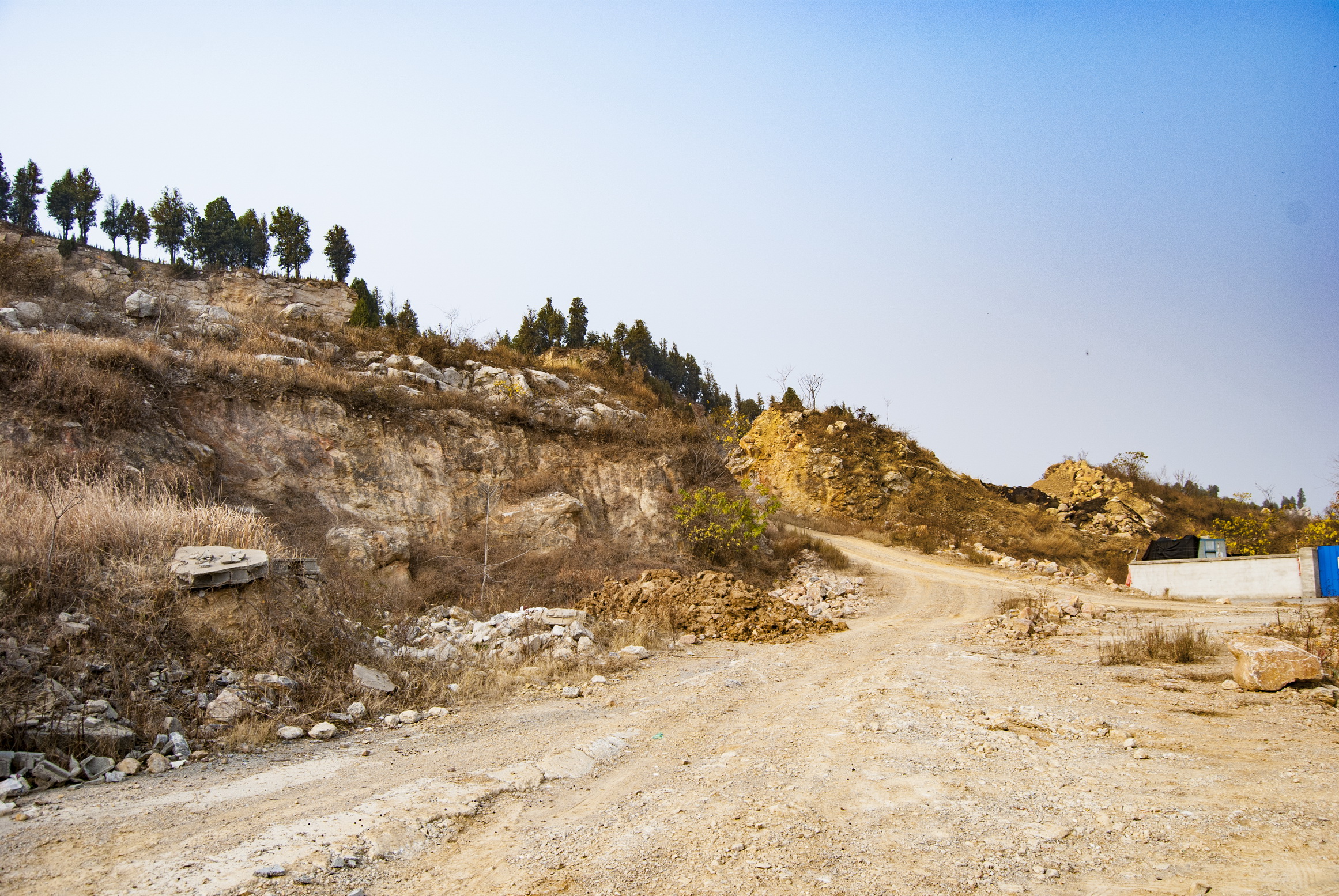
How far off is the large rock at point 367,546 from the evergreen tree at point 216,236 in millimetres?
44464

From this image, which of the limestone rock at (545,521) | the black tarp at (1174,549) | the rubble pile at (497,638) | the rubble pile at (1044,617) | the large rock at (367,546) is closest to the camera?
the rubble pile at (497,638)

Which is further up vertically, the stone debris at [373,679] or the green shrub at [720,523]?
the green shrub at [720,523]

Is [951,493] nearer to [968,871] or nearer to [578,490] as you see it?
[578,490]

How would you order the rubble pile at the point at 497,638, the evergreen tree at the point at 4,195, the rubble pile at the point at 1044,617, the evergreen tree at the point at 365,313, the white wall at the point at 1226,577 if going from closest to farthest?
the rubble pile at the point at 497,638 < the rubble pile at the point at 1044,617 < the white wall at the point at 1226,577 < the evergreen tree at the point at 365,313 < the evergreen tree at the point at 4,195

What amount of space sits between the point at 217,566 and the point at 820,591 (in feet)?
47.9

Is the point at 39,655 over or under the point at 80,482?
under

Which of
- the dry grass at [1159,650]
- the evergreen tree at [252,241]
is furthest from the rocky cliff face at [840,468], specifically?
the evergreen tree at [252,241]

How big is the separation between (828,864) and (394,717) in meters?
4.91

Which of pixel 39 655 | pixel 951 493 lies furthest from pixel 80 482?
pixel 951 493

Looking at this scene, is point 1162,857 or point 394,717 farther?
point 394,717

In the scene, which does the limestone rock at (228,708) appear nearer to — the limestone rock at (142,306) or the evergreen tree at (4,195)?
the limestone rock at (142,306)

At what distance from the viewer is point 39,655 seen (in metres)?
5.67

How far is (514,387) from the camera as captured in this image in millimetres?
23578

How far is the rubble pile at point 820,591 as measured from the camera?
650 inches
